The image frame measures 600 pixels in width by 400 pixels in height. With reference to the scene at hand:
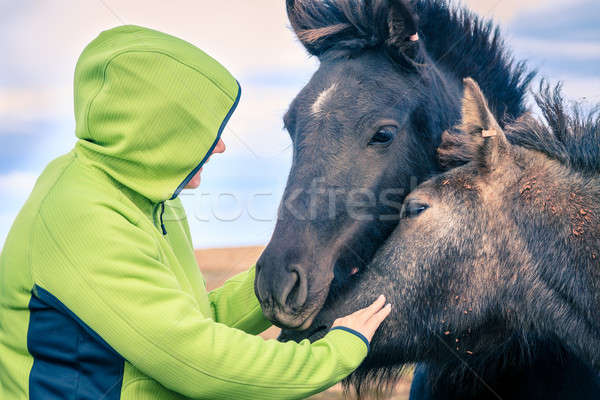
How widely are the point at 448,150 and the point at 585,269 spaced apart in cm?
95

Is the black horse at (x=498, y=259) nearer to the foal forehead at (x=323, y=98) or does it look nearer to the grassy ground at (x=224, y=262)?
the foal forehead at (x=323, y=98)

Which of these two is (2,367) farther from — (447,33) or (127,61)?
(447,33)

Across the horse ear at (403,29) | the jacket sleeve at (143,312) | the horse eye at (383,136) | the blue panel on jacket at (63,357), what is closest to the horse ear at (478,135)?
the horse eye at (383,136)

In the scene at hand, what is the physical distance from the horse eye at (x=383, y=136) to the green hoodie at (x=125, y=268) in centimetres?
165

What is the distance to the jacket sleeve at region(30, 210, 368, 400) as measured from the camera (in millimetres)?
1981

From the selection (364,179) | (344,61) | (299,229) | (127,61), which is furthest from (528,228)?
(127,61)

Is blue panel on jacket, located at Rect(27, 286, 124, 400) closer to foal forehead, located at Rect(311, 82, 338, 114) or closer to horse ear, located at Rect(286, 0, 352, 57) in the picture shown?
foal forehead, located at Rect(311, 82, 338, 114)

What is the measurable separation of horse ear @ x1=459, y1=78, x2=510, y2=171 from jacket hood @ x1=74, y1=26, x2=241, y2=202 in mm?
1394

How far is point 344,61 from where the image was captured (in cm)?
409

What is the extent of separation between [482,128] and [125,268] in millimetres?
2025

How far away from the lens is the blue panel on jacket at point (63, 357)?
2.09 metres

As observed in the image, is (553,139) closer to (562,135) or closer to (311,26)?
(562,135)

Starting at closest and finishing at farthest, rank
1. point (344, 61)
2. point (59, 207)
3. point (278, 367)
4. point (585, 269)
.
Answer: point (59, 207)
point (278, 367)
point (585, 269)
point (344, 61)

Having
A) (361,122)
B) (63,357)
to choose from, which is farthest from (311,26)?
(63,357)
